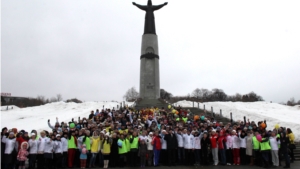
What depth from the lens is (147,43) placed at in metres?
35.6

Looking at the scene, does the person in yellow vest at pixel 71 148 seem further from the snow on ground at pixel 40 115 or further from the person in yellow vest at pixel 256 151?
the snow on ground at pixel 40 115

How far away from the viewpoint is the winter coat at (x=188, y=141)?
10.8 metres

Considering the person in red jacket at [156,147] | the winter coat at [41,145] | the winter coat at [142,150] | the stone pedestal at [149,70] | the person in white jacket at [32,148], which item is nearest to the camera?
the person in white jacket at [32,148]

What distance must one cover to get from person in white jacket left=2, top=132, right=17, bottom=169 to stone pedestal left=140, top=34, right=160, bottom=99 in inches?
1004

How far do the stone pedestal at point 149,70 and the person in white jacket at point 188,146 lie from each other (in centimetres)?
2340

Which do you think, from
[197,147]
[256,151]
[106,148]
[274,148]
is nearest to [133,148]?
[106,148]

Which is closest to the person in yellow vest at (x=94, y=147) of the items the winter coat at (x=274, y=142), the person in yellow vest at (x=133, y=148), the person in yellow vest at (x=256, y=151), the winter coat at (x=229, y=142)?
the person in yellow vest at (x=133, y=148)

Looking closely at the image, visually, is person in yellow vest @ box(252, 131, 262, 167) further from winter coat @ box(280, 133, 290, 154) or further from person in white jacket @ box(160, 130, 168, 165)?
person in white jacket @ box(160, 130, 168, 165)

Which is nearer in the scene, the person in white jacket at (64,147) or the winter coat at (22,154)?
the winter coat at (22,154)

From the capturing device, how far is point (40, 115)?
24.9 meters

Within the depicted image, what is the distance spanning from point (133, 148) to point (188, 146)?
7.44 feet

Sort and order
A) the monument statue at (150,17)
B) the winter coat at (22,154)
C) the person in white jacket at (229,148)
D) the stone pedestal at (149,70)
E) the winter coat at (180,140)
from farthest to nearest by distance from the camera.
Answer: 1. the monument statue at (150,17)
2. the stone pedestal at (149,70)
3. the person in white jacket at (229,148)
4. the winter coat at (180,140)
5. the winter coat at (22,154)

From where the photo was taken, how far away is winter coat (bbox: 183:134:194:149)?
10.8 metres

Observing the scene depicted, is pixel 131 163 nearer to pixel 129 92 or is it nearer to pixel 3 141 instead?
pixel 3 141
